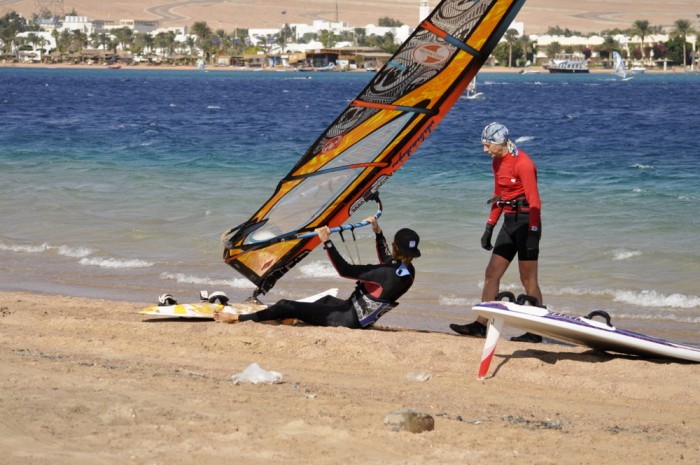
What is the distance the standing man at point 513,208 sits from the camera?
6910 millimetres

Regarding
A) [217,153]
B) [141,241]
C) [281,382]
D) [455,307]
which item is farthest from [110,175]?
[281,382]

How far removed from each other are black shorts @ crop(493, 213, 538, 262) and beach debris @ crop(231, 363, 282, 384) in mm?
2019

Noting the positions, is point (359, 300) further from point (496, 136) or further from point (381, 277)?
point (496, 136)

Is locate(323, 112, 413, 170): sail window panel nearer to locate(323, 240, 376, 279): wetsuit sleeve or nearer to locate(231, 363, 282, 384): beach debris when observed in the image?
locate(323, 240, 376, 279): wetsuit sleeve

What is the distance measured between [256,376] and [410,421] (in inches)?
48.3

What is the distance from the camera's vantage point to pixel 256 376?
5.82 metres

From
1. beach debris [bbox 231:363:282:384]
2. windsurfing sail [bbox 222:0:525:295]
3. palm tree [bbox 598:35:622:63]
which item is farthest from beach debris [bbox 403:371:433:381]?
palm tree [bbox 598:35:622:63]

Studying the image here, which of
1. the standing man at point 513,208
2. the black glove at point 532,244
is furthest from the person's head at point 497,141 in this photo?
the black glove at point 532,244

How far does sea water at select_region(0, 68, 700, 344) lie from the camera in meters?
9.98

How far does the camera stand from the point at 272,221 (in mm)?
8102

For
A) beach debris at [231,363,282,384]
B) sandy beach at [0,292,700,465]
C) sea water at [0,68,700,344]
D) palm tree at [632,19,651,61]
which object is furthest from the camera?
palm tree at [632,19,651,61]

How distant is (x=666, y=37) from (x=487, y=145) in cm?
17877

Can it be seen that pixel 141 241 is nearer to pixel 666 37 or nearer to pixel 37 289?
pixel 37 289

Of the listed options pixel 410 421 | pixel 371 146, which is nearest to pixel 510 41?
pixel 371 146
